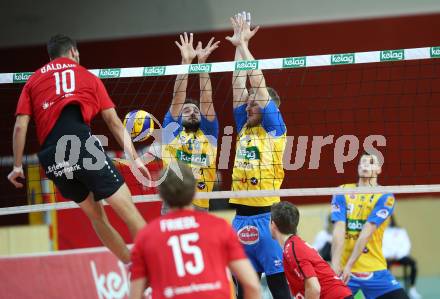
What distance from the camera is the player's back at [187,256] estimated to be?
484 centimetres

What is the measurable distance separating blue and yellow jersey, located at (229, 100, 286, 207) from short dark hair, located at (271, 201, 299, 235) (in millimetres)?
910

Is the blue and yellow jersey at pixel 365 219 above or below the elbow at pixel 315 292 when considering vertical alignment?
above

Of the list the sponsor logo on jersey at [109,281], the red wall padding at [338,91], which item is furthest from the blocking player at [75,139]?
the red wall padding at [338,91]

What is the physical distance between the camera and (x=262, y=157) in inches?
321

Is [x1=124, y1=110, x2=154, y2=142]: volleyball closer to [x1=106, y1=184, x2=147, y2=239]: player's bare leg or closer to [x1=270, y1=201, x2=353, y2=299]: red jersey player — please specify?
[x1=270, y1=201, x2=353, y2=299]: red jersey player

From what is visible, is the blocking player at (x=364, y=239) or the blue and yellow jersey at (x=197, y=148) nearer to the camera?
the blue and yellow jersey at (x=197, y=148)

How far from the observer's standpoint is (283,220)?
7121mm

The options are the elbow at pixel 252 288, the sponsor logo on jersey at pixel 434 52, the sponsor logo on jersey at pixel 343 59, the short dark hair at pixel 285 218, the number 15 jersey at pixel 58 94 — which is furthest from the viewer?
the sponsor logo on jersey at pixel 343 59

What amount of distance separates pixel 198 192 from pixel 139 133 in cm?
110

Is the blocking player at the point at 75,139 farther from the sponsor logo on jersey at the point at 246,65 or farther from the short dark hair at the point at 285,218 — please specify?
the sponsor logo on jersey at the point at 246,65

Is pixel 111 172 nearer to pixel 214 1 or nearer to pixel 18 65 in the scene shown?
pixel 214 1

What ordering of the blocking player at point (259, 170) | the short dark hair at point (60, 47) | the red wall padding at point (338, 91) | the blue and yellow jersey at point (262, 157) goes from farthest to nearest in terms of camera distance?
the red wall padding at point (338, 91), the blue and yellow jersey at point (262, 157), the blocking player at point (259, 170), the short dark hair at point (60, 47)

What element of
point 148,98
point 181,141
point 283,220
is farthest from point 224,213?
point 283,220

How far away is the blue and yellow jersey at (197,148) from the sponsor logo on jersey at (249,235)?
533 millimetres
